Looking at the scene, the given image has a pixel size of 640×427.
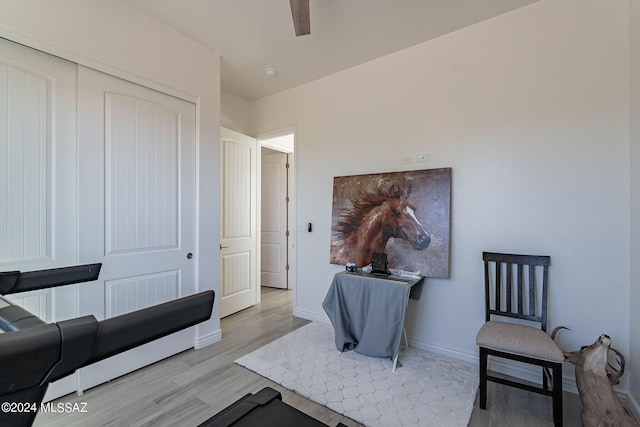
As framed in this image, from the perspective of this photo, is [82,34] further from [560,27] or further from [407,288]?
[560,27]

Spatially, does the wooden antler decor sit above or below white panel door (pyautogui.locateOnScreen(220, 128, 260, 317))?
below

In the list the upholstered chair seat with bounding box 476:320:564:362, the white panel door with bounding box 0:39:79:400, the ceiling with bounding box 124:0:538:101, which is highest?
the ceiling with bounding box 124:0:538:101

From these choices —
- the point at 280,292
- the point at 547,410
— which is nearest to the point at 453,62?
the point at 547,410

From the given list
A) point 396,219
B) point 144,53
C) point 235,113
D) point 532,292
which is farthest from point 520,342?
point 235,113

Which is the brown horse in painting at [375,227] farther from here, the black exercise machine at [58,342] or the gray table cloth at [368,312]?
the black exercise machine at [58,342]

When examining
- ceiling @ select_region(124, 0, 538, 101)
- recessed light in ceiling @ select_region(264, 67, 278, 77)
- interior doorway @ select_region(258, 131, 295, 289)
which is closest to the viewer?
ceiling @ select_region(124, 0, 538, 101)

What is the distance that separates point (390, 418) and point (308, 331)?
1.47 meters

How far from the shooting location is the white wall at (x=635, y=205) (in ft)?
6.00

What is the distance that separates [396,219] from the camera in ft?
9.33

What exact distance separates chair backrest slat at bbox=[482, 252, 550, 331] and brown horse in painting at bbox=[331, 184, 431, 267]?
0.59 meters

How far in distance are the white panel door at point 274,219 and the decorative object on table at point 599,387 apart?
13.2 feet

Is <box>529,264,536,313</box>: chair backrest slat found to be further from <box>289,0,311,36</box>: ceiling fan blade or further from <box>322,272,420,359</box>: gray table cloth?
<box>289,0,311,36</box>: ceiling fan blade

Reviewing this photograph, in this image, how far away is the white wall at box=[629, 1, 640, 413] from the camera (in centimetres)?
183

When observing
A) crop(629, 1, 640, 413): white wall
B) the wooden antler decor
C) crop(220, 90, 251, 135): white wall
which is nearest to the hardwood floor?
the wooden antler decor
